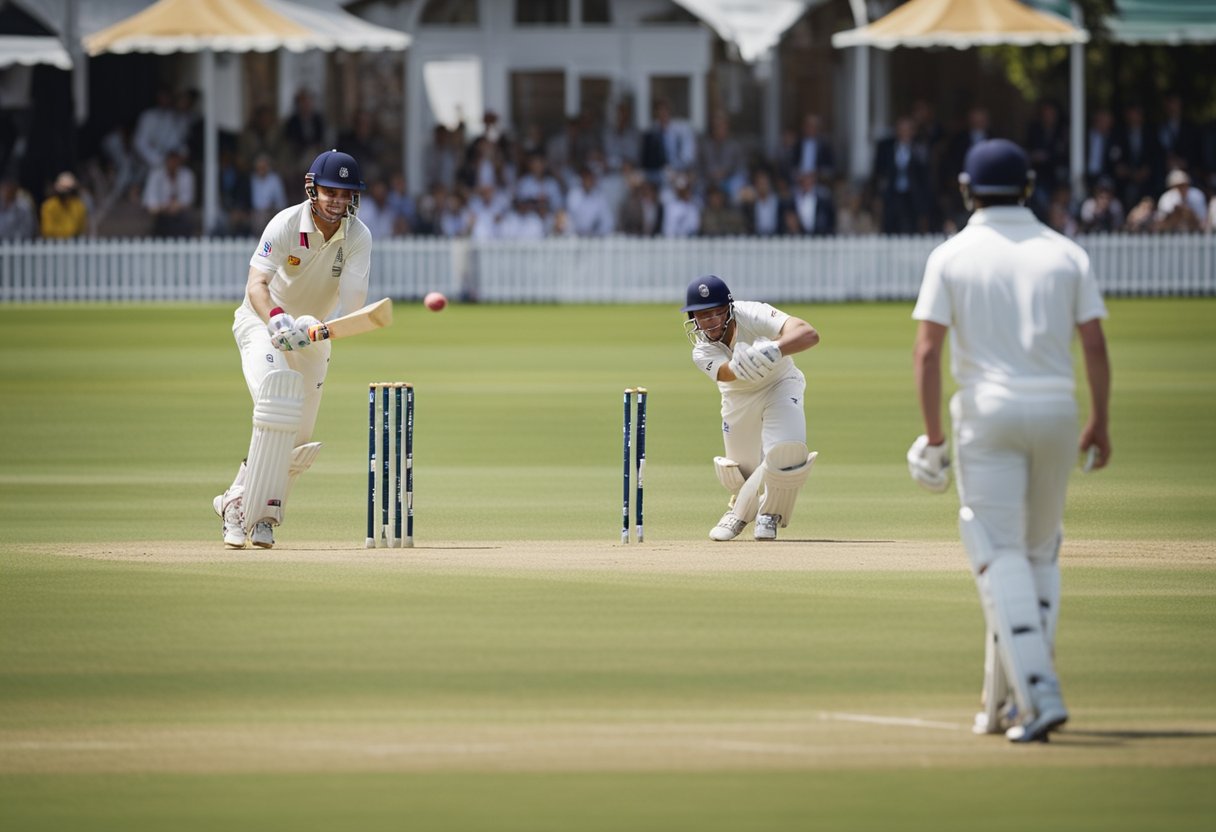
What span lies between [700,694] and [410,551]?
3168 mm

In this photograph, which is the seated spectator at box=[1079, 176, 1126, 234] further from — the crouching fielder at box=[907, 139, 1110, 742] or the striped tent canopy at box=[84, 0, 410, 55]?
the crouching fielder at box=[907, 139, 1110, 742]

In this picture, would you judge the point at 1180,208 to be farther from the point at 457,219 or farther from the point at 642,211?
the point at 457,219

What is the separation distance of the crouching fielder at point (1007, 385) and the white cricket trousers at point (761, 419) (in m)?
3.93

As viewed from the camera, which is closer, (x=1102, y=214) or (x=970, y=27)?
(x=970, y=27)

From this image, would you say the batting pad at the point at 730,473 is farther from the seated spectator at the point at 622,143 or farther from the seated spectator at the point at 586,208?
the seated spectator at the point at 622,143

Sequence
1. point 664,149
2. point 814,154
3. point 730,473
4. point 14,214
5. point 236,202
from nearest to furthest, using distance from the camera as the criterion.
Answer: point 730,473 < point 14,214 < point 236,202 < point 814,154 < point 664,149

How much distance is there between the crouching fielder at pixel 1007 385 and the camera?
616 centimetres

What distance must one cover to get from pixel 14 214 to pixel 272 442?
19048mm

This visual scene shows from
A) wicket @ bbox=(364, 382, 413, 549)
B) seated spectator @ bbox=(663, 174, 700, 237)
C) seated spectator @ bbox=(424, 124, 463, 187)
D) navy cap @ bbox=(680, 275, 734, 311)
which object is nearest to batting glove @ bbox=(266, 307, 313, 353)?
wicket @ bbox=(364, 382, 413, 549)

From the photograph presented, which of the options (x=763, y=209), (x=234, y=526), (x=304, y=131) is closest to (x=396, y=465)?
(x=234, y=526)

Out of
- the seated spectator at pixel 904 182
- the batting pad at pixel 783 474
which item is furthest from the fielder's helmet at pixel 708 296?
the seated spectator at pixel 904 182

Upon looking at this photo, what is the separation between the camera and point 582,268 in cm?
2788

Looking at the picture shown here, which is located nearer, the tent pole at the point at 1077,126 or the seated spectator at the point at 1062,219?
the seated spectator at the point at 1062,219

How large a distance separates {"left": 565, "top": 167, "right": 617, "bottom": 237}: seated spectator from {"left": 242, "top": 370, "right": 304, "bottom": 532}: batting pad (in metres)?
18.7
